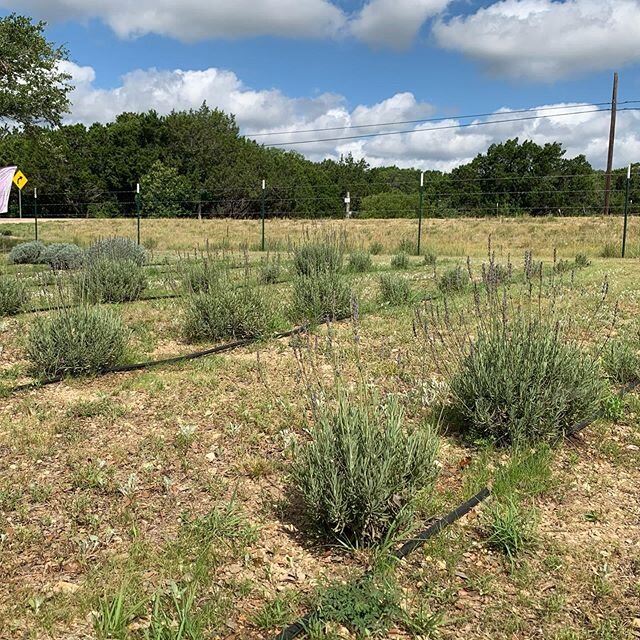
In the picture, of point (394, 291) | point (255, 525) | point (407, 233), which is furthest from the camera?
point (407, 233)

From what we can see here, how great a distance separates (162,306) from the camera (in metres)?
7.89

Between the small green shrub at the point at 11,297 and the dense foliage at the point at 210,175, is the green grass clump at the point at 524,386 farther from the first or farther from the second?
the dense foliage at the point at 210,175

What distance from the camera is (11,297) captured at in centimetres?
747

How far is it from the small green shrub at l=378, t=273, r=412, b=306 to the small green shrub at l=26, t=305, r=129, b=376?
150 inches

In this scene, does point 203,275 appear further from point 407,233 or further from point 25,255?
point 407,233

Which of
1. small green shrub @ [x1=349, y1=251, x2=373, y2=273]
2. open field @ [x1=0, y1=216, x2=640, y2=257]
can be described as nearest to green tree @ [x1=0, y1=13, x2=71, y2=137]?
open field @ [x1=0, y1=216, x2=640, y2=257]

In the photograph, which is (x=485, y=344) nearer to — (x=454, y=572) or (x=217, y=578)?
(x=454, y=572)

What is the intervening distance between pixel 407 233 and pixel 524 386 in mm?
21224

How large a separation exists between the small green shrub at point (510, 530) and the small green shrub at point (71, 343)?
136 inches

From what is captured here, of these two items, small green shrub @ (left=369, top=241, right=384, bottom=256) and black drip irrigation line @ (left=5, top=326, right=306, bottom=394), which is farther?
small green shrub @ (left=369, top=241, right=384, bottom=256)

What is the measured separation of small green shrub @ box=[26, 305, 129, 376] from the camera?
4887 mm

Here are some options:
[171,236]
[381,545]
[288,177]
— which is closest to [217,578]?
[381,545]

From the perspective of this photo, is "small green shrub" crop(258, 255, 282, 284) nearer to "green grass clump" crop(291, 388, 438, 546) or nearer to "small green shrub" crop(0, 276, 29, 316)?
"small green shrub" crop(0, 276, 29, 316)

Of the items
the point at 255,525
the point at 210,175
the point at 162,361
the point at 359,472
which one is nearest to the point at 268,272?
the point at 162,361
